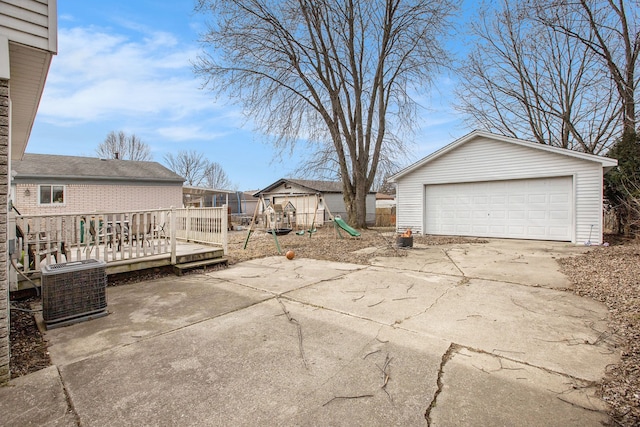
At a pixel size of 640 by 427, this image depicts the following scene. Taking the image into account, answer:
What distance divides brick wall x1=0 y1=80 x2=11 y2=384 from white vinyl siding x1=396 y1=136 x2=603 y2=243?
497 inches

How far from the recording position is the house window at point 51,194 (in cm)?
1457

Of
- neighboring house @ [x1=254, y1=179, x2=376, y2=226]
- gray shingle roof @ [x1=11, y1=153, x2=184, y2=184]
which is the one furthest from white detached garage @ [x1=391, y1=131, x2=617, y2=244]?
gray shingle roof @ [x1=11, y1=153, x2=184, y2=184]

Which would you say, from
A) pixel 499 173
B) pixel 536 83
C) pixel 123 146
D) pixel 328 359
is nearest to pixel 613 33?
pixel 536 83

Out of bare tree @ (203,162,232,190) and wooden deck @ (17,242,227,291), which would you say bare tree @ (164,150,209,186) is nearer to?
bare tree @ (203,162,232,190)

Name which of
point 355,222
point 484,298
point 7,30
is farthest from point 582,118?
point 7,30

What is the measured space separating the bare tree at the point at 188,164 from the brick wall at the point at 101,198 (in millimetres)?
→ 22318

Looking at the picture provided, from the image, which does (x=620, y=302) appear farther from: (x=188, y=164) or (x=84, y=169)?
(x=188, y=164)

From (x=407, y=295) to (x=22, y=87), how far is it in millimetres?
5315

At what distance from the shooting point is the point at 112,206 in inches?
640

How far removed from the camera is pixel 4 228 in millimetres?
2457

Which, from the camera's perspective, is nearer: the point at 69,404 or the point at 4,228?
the point at 69,404

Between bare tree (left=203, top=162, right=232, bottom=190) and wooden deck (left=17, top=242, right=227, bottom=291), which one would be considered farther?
bare tree (left=203, top=162, right=232, bottom=190)

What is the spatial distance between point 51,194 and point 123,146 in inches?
824

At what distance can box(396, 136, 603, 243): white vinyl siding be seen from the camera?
9.79 m
